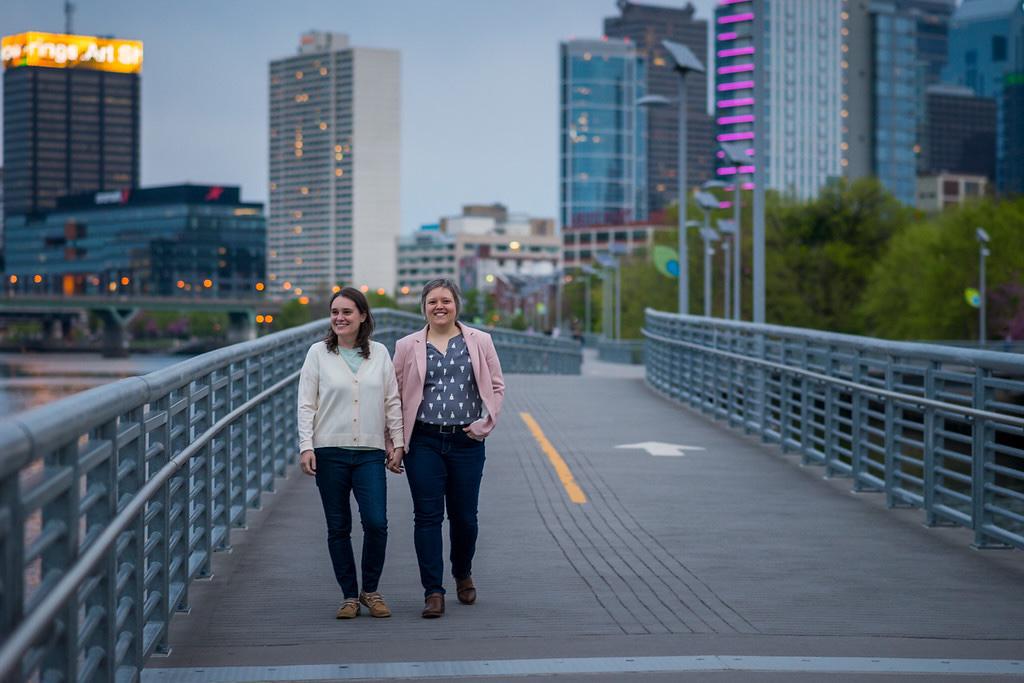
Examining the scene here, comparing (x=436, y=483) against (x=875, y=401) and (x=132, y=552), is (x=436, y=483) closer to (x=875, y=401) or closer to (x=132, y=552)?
(x=132, y=552)

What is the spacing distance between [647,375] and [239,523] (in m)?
19.8

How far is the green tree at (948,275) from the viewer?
8025cm

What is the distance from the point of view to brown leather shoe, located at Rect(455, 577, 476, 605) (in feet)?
27.8

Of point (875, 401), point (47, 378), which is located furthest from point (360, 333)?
point (47, 378)

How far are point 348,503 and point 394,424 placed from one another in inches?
18.3

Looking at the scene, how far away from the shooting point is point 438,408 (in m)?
8.18

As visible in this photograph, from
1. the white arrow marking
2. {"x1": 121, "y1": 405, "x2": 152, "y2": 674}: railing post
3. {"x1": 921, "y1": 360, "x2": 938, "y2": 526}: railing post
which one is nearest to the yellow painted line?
the white arrow marking

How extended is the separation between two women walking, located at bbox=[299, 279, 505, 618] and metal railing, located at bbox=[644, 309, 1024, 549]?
142 inches

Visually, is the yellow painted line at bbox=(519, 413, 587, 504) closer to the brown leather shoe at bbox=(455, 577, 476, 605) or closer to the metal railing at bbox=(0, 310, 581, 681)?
the metal railing at bbox=(0, 310, 581, 681)

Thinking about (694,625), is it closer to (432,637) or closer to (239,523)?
(432,637)

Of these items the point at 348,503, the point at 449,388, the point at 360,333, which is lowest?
the point at 348,503

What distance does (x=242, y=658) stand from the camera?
23.5 ft

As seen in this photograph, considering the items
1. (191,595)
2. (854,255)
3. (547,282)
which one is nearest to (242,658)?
(191,595)

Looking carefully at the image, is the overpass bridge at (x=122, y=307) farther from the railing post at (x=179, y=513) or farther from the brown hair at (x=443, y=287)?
the brown hair at (x=443, y=287)
